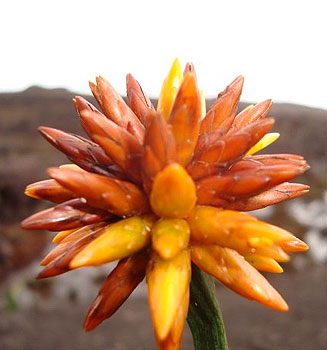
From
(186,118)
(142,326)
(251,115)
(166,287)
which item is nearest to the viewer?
(166,287)

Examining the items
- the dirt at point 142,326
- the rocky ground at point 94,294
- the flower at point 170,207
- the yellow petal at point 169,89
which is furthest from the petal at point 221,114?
the rocky ground at point 94,294

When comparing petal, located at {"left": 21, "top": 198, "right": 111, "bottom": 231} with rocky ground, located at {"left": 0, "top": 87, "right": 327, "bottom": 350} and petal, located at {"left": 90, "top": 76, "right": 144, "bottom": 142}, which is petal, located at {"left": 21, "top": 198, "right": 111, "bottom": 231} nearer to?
petal, located at {"left": 90, "top": 76, "right": 144, "bottom": 142}

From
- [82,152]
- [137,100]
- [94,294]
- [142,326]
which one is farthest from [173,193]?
[94,294]

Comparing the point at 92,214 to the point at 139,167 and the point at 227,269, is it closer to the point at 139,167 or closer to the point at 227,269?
the point at 139,167

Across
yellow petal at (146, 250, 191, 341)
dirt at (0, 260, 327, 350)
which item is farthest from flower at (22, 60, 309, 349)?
dirt at (0, 260, 327, 350)

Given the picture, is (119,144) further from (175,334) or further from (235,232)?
(175,334)

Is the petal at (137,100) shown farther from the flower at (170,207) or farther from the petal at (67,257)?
the petal at (67,257)
